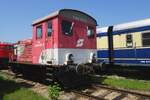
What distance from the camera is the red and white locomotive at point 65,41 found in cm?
1248

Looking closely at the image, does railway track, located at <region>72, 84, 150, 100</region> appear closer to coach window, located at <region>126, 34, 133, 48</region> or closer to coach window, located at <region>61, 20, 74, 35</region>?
coach window, located at <region>61, 20, 74, 35</region>

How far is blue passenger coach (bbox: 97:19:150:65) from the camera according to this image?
52.0ft

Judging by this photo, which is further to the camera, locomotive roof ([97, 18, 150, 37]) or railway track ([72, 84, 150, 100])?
locomotive roof ([97, 18, 150, 37])

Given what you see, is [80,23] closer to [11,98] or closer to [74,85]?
[74,85]

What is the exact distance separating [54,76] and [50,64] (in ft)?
2.02

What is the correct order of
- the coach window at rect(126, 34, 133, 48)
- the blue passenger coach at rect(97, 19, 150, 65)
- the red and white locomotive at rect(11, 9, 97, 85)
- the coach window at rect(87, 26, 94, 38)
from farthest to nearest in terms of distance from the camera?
the coach window at rect(126, 34, 133, 48) < the blue passenger coach at rect(97, 19, 150, 65) < the coach window at rect(87, 26, 94, 38) < the red and white locomotive at rect(11, 9, 97, 85)

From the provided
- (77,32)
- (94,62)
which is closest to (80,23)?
(77,32)

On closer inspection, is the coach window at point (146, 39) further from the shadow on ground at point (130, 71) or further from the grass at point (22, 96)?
the grass at point (22, 96)

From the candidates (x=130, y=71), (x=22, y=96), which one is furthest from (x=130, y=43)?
(x=22, y=96)

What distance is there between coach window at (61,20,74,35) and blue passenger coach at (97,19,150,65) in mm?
4882

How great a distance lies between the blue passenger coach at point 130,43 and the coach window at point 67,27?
4.88 metres

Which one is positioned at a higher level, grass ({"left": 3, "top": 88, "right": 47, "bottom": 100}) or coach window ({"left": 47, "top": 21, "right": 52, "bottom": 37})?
coach window ({"left": 47, "top": 21, "right": 52, "bottom": 37})

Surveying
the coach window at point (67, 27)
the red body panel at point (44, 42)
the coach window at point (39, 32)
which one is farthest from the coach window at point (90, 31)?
the coach window at point (39, 32)

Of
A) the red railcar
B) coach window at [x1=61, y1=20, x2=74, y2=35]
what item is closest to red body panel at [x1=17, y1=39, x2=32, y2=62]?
coach window at [x1=61, y1=20, x2=74, y2=35]
